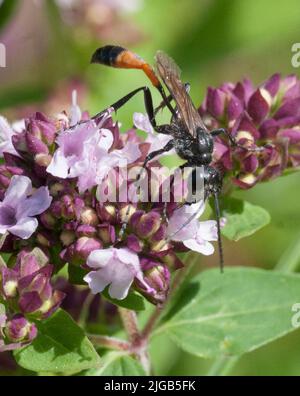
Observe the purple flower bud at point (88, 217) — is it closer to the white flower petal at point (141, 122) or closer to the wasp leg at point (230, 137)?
the white flower petal at point (141, 122)

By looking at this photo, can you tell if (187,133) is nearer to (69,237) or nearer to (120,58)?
(120,58)

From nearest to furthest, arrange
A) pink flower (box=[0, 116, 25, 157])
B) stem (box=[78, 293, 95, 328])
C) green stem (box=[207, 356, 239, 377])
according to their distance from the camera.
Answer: pink flower (box=[0, 116, 25, 157]) < stem (box=[78, 293, 95, 328]) < green stem (box=[207, 356, 239, 377])

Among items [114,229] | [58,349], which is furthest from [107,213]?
[58,349]

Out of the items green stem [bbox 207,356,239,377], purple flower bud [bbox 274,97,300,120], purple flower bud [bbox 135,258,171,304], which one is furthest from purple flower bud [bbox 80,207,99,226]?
green stem [bbox 207,356,239,377]

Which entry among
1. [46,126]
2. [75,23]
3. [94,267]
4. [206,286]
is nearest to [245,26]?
[75,23]

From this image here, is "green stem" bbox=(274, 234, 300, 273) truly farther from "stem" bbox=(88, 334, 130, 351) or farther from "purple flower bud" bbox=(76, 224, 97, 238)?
"purple flower bud" bbox=(76, 224, 97, 238)

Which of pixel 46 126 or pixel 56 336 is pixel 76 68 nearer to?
pixel 46 126
